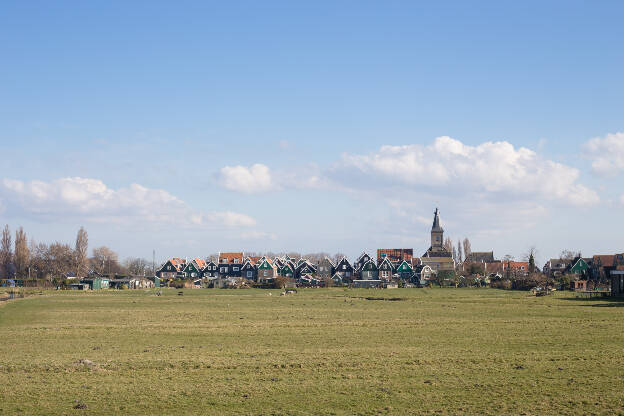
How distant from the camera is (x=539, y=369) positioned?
887 inches

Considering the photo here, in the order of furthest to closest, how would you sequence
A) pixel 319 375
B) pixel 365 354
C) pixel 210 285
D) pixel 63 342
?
pixel 210 285, pixel 63 342, pixel 365 354, pixel 319 375

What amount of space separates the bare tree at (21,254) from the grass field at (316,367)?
136592 mm

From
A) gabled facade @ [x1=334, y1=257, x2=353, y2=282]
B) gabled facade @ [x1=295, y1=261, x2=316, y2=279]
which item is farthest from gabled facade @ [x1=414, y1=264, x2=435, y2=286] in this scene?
gabled facade @ [x1=295, y1=261, x2=316, y2=279]

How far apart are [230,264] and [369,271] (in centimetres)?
4308

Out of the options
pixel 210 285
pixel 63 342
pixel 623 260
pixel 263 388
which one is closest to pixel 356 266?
pixel 210 285

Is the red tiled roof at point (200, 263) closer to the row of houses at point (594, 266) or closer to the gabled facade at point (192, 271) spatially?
the gabled facade at point (192, 271)

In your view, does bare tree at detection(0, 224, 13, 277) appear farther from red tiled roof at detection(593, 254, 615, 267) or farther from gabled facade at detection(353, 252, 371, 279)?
red tiled roof at detection(593, 254, 615, 267)

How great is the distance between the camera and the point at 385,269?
159 meters

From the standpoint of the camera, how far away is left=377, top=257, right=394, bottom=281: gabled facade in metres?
158

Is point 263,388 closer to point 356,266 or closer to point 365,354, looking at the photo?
point 365,354

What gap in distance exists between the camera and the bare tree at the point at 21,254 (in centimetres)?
16450

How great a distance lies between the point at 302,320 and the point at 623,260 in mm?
121633

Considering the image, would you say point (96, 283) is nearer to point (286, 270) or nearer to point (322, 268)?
point (286, 270)

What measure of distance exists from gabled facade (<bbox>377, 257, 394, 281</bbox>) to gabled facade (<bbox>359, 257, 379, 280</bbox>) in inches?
44.9
